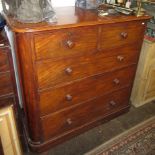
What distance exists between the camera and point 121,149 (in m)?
1.58

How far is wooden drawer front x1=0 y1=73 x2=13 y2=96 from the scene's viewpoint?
118 cm

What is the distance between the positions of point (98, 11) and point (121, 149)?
1.13 m

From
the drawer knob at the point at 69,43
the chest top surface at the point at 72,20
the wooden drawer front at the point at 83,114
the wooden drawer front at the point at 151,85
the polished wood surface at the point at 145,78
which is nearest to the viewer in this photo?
the chest top surface at the point at 72,20

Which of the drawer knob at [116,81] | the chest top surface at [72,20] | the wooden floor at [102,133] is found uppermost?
the chest top surface at [72,20]

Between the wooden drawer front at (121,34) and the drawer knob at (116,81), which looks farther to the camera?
the drawer knob at (116,81)

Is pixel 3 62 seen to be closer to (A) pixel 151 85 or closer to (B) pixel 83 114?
(B) pixel 83 114

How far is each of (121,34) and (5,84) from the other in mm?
886

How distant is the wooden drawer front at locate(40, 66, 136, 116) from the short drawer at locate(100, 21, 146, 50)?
26 centimetres

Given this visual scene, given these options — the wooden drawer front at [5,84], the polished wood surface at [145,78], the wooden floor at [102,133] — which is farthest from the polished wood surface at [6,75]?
the polished wood surface at [145,78]

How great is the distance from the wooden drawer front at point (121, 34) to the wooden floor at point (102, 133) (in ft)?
2.65

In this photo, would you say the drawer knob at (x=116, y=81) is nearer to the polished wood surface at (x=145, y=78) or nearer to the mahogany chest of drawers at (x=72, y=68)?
the mahogany chest of drawers at (x=72, y=68)

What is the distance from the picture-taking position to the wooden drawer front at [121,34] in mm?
1312

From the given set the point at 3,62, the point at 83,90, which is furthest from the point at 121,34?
the point at 3,62

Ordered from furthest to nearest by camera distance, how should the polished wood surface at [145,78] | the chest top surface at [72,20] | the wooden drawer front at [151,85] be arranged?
the wooden drawer front at [151,85] < the polished wood surface at [145,78] < the chest top surface at [72,20]
